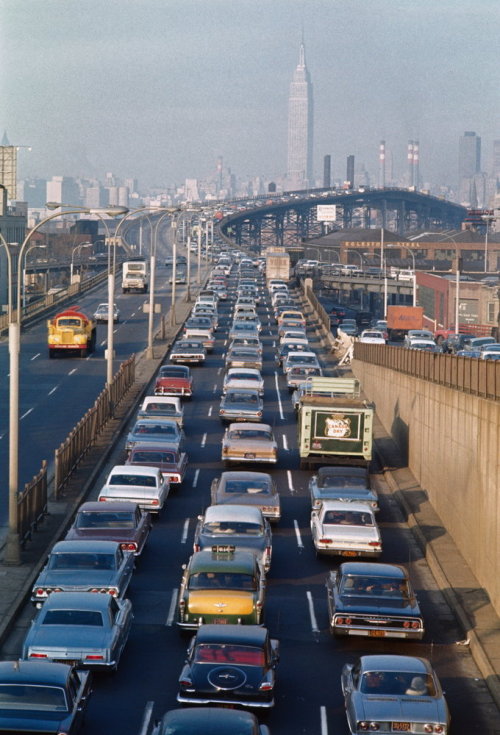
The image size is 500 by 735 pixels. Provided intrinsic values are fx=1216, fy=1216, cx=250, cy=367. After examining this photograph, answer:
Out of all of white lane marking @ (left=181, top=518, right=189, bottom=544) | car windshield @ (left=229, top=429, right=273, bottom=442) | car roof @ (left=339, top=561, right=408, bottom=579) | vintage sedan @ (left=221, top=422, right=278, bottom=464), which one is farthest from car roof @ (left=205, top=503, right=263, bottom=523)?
car windshield @ (left=229, top=429, right=273, bottom=442)

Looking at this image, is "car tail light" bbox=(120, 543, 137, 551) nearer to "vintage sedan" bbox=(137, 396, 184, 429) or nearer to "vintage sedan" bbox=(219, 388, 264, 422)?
"vintage sedan" bbox=(137, 396, 184, 429)

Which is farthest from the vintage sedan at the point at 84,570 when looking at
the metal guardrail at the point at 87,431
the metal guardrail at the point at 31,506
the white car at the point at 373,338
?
the white car at the point at 373,338

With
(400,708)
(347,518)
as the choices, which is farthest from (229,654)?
(347,518)

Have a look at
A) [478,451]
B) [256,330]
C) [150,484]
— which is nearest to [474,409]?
[478,451]

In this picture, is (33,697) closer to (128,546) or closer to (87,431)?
(128,546)

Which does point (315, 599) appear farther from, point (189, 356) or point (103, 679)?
point (189, 356)

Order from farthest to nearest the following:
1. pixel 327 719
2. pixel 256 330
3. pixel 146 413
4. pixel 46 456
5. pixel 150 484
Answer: pixel 256 330 < pixel 146 413 < pixel 46 456 < pixel 150 484 < pixel 327 719

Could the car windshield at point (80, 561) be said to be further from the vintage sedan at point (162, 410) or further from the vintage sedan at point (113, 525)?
the vintage sedan at point (162, 410)

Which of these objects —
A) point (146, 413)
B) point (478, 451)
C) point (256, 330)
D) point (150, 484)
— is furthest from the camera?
point (256, 330)
